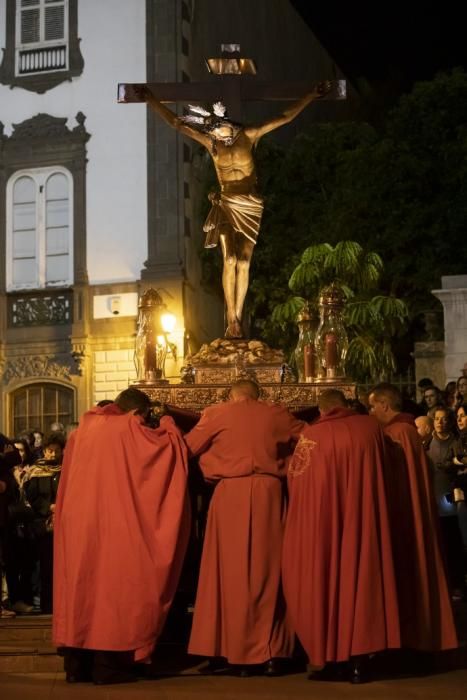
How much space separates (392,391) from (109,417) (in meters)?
1.91

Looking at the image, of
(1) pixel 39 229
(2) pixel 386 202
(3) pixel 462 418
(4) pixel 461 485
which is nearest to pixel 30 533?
(4) pixel 461 485

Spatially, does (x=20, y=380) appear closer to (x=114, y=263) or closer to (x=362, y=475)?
(x=114, y=263)

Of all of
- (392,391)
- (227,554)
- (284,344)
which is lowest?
(227,554)

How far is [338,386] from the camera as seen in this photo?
33.0 ft

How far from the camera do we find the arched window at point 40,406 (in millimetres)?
23109

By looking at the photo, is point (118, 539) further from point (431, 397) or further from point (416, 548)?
point (431, 397)

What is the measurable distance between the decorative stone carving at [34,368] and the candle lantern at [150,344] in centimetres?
1266

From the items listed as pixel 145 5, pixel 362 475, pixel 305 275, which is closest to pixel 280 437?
pixel 362 475

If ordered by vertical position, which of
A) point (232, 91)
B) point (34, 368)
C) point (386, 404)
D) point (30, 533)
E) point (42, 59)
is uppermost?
point (42, 59)

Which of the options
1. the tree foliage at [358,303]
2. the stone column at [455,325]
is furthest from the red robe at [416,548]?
the tree foliage at [358,303]

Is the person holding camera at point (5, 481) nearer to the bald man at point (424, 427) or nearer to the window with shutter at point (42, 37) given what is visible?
the bald man at point (424, 427)

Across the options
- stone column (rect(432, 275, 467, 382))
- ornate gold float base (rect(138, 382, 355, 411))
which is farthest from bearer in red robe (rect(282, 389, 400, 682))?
stone column (rect(432, 275, 467, 382))

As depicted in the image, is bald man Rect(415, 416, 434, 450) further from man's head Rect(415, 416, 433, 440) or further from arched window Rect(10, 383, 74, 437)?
arched window Rect(10, 383, 74, 437)

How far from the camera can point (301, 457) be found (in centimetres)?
752
